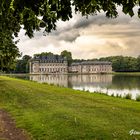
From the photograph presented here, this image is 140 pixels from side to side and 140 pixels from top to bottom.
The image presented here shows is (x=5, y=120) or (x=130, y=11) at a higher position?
(x=130, y=11)

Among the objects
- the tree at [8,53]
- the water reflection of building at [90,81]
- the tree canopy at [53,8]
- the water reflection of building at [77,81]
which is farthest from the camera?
the water reflection of building at [77,81]

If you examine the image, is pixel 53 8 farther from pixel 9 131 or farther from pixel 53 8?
pixel 9 131

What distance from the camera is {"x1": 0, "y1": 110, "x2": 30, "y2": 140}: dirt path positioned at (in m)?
14.1

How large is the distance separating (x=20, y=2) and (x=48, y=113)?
12454 mm

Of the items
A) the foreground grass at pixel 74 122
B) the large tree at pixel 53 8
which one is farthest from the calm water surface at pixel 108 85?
the large tree at pixel 53 8

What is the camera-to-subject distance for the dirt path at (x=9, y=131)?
1409cm

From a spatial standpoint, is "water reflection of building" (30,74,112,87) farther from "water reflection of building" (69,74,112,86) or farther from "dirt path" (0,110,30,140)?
"dirt path" (0,110,30,140)

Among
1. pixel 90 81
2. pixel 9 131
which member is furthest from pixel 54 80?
pixel 9 131

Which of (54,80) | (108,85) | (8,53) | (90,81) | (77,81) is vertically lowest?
(54,80)

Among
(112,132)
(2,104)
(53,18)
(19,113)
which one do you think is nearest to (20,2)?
(53,18)

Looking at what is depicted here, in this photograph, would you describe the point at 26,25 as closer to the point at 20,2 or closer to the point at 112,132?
the point at 20,2

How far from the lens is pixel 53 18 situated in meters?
8.97

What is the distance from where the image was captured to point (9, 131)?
15.3 m

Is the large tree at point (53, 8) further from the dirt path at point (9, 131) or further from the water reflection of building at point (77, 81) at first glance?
the water reflection of building at point (77, 81)
